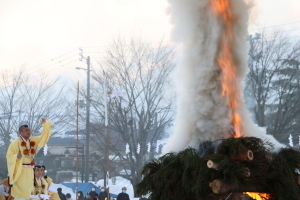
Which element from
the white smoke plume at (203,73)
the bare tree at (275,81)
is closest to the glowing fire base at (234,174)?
the white smoke plume at (203,73)

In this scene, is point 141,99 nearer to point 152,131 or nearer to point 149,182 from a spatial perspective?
point 152,131

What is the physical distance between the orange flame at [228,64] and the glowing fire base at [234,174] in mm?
1054

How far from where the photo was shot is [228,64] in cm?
925

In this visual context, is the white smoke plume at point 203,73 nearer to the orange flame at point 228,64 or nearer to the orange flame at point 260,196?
the orange flame at point 228,64

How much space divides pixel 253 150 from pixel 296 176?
104 cm

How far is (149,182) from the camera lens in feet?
28.5

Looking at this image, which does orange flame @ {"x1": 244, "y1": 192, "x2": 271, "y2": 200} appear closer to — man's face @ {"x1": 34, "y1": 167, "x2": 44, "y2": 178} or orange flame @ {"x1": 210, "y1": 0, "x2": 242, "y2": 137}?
orange flame @ {"x1": 210, "y1": 0, "x2": 242, "y2": 137}

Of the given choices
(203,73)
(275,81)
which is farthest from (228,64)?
(275,81)

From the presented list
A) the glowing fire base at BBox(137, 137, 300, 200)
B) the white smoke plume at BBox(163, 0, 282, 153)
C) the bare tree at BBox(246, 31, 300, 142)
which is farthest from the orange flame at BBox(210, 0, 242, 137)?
the bare tree at BBox(246, 31, 300, 142)

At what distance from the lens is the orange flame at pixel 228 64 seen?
9.12 metres

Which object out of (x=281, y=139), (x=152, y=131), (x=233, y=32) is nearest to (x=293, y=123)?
(x=281, y=139)

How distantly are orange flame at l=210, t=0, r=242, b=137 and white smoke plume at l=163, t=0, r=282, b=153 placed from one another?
80mm

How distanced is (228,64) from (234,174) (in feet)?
8.39

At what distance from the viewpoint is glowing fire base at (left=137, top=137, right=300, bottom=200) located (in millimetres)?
7488
